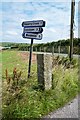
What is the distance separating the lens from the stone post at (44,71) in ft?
25.7

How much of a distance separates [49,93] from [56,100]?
0.99ft

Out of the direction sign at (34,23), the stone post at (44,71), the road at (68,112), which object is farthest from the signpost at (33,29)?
the road at (68,112)

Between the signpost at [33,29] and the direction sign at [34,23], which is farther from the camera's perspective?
the signpost at [33,29]

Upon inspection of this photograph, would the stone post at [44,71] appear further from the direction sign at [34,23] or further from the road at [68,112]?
the direction sign at [34,23]

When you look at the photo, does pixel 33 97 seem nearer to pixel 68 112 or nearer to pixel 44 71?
pixel 68 112

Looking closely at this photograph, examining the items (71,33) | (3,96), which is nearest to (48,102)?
(3,96)

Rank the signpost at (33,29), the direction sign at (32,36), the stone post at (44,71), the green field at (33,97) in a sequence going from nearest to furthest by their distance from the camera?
the green field at (33,97), the stone post at (44,71), the signpost at (33,29), the direction sign at (32,36)

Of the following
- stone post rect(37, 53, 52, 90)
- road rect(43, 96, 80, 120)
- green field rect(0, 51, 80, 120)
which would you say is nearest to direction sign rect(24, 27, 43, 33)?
stone post rect(37, 53, 52, 90)

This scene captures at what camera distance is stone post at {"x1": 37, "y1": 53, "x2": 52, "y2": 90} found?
7820 mm

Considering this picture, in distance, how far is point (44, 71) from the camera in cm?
788

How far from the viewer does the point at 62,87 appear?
8664mm

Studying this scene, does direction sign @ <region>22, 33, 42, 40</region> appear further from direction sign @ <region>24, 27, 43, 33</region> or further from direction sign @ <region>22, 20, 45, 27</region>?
direction sign @ <region>22, 20, 45, 27</region>

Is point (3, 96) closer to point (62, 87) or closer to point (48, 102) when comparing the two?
point (48, 102)

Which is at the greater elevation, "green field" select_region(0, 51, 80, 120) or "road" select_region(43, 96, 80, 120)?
"green field" select_region(0, 51, 80, 120)
